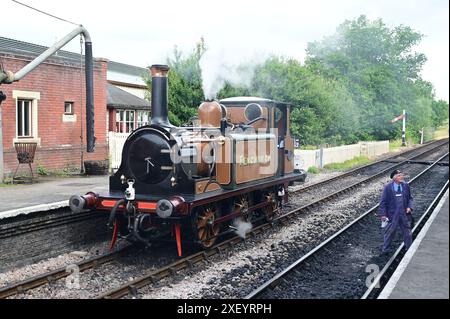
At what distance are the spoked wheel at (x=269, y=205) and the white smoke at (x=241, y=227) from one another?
0.89 meters

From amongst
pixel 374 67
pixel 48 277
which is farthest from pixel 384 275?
pixel 374 67

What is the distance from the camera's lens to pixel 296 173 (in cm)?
1254

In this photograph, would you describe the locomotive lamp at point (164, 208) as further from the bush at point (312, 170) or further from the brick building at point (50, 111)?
the bush at point (312, 170)

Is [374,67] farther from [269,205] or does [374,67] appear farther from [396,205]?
[396,205]

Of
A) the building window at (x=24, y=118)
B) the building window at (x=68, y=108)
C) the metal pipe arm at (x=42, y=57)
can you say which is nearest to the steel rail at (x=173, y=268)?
the metal pipe arm at (x=42, y=57)

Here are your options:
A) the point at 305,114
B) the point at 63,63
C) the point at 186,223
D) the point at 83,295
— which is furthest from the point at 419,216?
the point at 63,63

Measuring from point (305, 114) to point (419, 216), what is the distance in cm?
1064

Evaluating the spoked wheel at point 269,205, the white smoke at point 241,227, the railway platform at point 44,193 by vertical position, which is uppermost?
the railway platform at point 44,193

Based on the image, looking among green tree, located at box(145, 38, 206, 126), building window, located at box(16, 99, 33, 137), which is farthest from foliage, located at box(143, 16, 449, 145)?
building window, located at box(16, 99, 33, 137)

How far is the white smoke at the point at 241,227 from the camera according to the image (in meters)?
9.87

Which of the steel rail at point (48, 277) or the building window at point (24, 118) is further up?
the building window at point (24, 118)

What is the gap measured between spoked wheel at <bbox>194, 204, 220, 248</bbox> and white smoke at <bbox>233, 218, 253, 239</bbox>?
2.85 feet

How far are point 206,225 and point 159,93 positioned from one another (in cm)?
236
